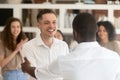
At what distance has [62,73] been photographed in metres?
1.61

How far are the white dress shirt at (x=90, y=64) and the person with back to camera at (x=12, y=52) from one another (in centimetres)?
170

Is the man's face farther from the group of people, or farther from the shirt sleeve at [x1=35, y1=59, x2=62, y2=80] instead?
the shirt sleeve at [x1=35, y1=59, x2=62, y2=80]

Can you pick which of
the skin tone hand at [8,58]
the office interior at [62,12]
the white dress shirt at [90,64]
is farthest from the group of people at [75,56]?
the office interior at [62,12]

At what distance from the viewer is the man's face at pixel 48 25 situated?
214 centimetres

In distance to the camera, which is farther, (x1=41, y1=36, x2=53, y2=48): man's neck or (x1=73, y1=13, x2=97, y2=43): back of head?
(x1=41, y1=36, x2=53, y2=48): man's neck

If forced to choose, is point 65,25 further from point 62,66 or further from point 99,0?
point 62,66

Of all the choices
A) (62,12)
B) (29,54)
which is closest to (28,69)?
(29,54)

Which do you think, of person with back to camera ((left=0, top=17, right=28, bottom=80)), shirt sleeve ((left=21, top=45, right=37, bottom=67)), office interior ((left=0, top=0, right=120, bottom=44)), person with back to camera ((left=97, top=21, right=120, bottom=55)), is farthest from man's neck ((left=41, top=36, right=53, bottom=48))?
office interior ((left=0, top=0, right=120, bottom=44))

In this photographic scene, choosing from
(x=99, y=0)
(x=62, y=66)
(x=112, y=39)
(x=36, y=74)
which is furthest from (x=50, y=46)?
(x=99, y=0)

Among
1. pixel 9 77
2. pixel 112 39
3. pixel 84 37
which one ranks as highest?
pixel 84 37

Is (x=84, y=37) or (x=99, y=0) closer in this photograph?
(x=84, y=37)

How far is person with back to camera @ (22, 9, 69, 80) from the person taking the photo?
2121 millimetres

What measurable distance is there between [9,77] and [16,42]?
402mm

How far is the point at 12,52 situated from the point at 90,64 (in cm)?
185
